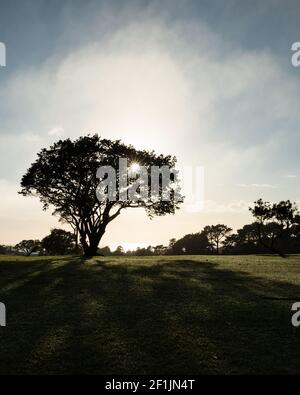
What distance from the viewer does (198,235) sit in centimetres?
13050

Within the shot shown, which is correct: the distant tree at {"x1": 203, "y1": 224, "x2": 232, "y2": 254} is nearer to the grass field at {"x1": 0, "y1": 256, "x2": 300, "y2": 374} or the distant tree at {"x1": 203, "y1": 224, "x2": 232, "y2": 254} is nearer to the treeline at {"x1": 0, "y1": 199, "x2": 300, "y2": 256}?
the treeline at {"x1": 0, "y1": 199, "x2": 300, "y2": 256}

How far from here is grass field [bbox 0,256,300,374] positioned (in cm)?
731

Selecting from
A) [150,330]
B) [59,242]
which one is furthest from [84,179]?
[59,242]

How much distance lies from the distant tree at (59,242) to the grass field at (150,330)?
89168mm

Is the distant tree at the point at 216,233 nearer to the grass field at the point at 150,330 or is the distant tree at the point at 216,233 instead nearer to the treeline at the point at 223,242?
the treeline at the point at 223,242

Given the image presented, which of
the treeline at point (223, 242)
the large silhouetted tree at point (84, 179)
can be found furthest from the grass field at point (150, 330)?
the treeline at point (223, 242)

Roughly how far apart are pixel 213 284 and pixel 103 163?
34.2 m

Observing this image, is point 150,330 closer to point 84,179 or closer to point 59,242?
point 84,179

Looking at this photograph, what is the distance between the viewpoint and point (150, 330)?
9562 mm

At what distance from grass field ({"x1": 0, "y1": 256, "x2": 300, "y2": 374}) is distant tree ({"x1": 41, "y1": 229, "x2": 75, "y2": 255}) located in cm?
8917

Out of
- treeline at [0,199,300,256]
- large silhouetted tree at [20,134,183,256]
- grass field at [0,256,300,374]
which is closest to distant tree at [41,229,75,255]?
treeline at [0,199,300,256]

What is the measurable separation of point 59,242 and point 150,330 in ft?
320
